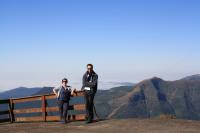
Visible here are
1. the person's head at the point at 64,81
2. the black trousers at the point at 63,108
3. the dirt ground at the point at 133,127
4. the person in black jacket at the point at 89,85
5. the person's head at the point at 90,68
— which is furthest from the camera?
the black trousers at the point at 63,108

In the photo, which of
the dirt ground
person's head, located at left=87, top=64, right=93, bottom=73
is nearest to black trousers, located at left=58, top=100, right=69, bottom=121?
the dirt ground

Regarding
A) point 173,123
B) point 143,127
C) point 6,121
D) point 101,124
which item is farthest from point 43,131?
point 6,121

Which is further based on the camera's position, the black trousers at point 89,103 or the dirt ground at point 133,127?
the black trousers at point 89,103

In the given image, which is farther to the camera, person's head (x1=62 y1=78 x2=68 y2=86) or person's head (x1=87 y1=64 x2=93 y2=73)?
person's head (x1=62 y1=78 x2=68 y2=86)

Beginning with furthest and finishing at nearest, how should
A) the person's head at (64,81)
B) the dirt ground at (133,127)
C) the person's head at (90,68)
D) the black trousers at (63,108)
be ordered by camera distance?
the black trousers at (63,108)
the person's head at (64,81)
the person's head at (90,68)
the dirt ground at (133,127)

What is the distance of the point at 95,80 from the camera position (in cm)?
1619

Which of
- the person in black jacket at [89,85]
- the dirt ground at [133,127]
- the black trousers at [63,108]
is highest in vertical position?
the person in black jacket at [89,85]

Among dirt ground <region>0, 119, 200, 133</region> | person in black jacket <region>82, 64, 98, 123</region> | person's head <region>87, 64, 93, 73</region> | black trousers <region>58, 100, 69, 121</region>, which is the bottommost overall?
dirt ground <region>0, 119, 200, 133</region>

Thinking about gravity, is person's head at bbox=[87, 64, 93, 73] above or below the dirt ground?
above

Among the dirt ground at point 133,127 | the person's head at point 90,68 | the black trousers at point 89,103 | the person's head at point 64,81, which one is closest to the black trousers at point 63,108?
the person's head at point 64,81

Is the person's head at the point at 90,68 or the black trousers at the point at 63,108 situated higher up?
the person's head at the point at 90,68

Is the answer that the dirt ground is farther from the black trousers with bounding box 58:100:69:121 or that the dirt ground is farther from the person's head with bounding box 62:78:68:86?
the person's head with bounding box 62:78:68:86

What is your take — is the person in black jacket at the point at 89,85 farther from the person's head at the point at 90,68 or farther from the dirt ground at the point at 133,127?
the dirt ground at the point at 133,127

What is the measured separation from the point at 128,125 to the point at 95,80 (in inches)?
99.5
